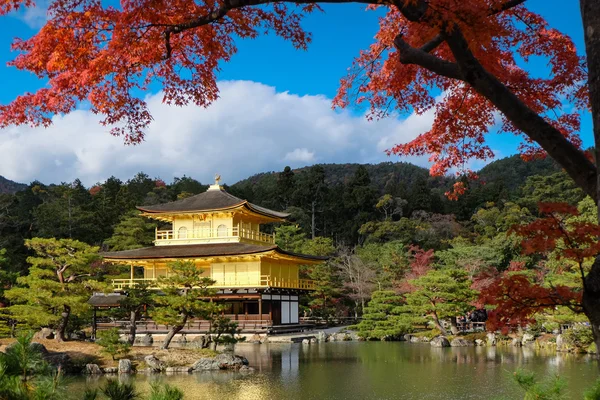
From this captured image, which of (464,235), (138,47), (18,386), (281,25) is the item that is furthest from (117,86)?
(464,235)

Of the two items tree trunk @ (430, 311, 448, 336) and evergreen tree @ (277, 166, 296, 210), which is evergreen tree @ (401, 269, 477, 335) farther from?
evergreen tree @ (277, 166, 296, 210)

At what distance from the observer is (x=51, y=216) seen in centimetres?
3061

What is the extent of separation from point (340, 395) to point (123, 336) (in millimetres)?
12973

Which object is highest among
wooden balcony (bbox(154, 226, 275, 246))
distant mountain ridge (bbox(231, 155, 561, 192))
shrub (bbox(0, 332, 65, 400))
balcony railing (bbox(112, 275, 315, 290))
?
distant mountain ridge (bbox(231, 155, 561, 192))

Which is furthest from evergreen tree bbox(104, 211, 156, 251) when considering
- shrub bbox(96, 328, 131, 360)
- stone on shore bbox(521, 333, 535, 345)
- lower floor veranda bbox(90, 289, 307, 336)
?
stone on shore bbox(521, 333, 535, 345)

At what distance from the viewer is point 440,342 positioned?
59.7ft

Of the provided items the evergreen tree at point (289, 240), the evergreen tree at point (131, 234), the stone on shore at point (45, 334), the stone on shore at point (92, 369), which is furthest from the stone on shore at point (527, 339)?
the evergreen tree at point (131, 234)

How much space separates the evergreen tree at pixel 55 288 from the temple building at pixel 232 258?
248 inches

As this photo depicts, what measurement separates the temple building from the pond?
5.96 m

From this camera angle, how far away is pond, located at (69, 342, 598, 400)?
9649 millimetres

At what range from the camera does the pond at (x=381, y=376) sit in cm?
965

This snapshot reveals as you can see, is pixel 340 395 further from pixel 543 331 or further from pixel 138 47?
pixel 543 331

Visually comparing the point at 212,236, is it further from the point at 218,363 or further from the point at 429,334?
the point at 218,363

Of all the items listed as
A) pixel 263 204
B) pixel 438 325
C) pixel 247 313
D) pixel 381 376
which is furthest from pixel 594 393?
pixel 263 204
